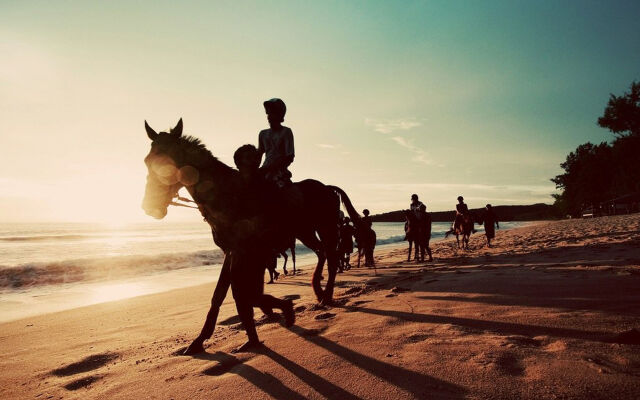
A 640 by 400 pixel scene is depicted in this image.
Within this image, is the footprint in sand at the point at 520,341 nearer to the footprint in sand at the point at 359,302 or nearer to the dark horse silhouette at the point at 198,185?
the dark horse silhouette at the point at 198,185

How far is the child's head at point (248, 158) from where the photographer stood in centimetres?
400

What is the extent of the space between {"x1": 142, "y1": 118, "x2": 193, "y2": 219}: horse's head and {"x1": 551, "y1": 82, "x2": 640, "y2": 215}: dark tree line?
172ft

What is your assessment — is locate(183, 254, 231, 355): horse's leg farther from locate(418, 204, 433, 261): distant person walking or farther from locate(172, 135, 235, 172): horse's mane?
locate(418, 204, 433, 261): distant person walking

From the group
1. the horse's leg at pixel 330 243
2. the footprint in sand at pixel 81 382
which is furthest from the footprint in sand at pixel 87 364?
the horse's leg at pixel 330 243

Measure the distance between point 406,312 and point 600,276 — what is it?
3.55 meters

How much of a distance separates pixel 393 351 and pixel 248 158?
2.61 metres

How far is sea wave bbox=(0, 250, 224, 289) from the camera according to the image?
44.2 ft

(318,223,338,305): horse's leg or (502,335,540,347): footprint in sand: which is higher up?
(318,223,338,305): horse's leg

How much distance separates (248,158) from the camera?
401cm

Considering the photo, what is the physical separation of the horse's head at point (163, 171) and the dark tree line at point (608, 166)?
52367mm

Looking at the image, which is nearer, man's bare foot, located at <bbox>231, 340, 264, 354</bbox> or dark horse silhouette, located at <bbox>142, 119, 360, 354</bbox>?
man's bare foot, located at <bbox>231, 340, 264, 354</bbox>

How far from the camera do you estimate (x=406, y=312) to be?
4387mm

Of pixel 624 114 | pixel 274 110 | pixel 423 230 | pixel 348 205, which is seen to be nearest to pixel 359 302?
pixel 348 205

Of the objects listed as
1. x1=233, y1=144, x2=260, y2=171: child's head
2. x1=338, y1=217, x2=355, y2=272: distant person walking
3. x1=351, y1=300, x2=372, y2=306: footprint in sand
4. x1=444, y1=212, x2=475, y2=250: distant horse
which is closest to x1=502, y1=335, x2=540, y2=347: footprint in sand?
x1=351, y1=300, x2=372, y2=306: footprint in sand
